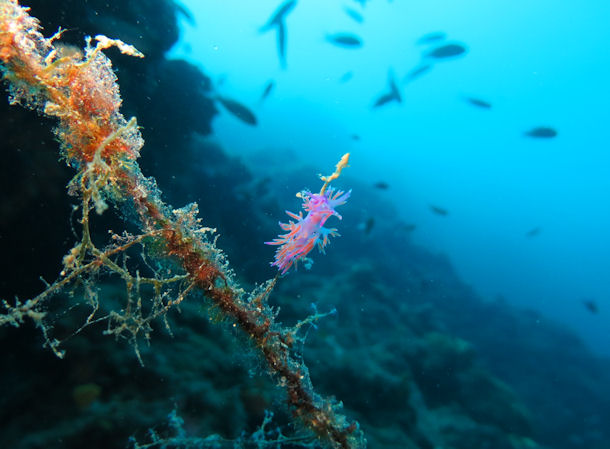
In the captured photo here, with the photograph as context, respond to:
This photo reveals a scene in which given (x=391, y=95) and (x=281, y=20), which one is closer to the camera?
(x=281, y=20)

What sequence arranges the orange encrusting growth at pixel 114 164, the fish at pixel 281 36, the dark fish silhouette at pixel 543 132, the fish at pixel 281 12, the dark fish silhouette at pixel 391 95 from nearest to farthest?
1. the orange encrusting growth at pixel 114 164
2. the fish at pixel 281 12
3. the fish at pixel 281 36
4. the dark fish silhouette at pixel 391 95
5. the dark fish silhouette at pixel 543 132

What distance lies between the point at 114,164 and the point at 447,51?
11357 millimetres

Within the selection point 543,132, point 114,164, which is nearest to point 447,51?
point 543,132

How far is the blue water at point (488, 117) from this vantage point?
5934cm

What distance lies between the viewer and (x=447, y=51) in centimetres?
979

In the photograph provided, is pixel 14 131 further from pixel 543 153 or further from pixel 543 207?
pixel 543 153

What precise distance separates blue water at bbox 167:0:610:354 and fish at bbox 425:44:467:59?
39.2m

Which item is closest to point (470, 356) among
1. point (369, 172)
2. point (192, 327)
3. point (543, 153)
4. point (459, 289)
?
point (192, 327)

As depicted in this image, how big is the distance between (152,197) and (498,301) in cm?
2360

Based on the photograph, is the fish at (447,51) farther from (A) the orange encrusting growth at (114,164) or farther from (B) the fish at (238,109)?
(A) the orange encrusting growth at (114,164)

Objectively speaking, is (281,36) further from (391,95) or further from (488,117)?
(488,117)

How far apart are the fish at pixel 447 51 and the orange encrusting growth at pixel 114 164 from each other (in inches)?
420

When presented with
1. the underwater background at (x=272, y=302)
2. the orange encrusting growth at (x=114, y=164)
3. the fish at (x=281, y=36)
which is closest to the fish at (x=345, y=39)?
the underwater background at (x=272, y=302)

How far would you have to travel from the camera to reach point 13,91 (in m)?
1.48
